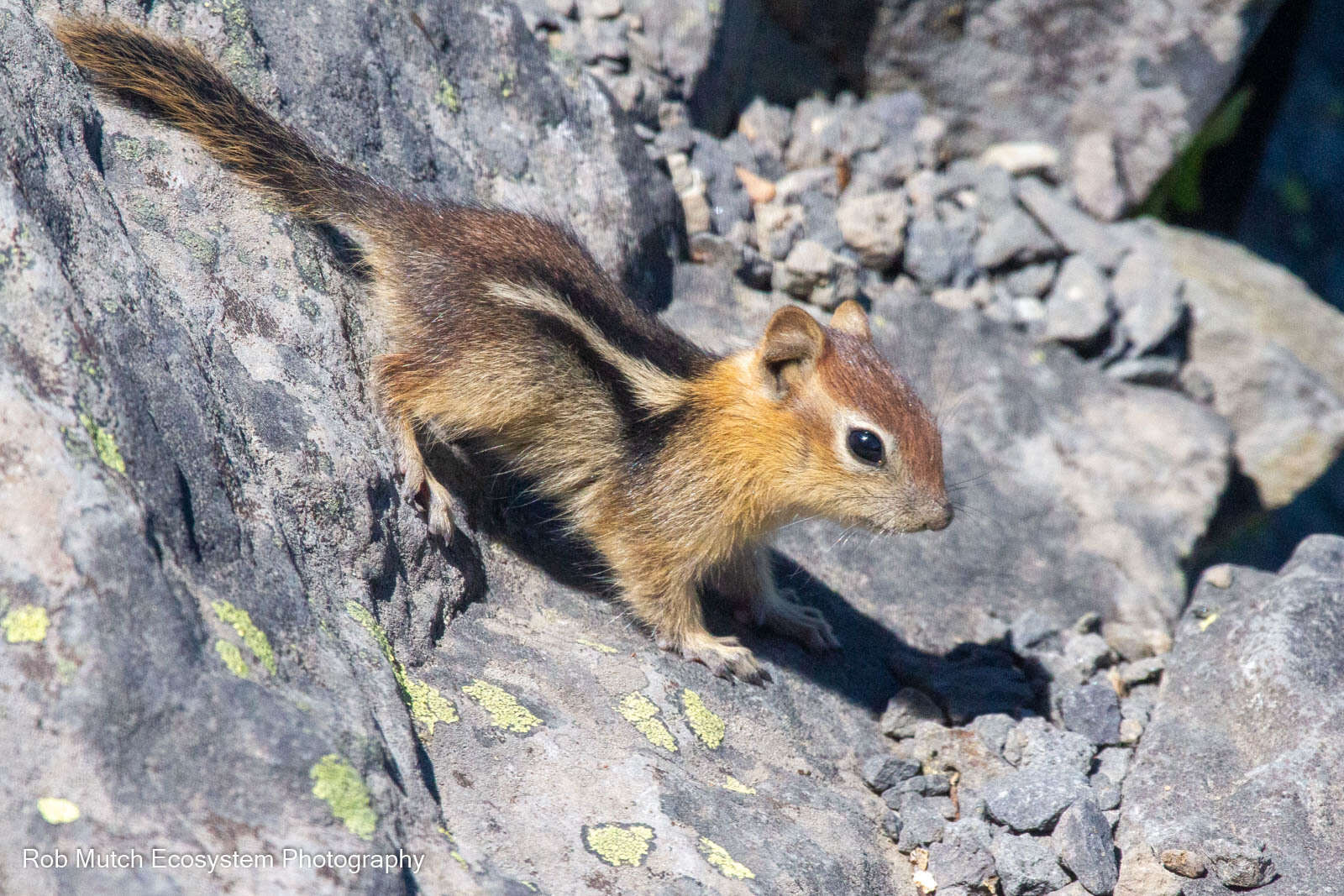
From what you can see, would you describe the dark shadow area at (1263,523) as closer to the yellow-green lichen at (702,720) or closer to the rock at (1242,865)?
the rock at (1242,865)

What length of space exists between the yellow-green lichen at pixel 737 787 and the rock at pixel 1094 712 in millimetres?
1826

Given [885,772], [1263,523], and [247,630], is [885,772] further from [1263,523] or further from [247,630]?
[1263,523]

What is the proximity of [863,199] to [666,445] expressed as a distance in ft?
11.4

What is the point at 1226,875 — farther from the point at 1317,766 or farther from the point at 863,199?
the point at 863,199

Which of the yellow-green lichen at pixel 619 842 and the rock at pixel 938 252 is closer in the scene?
the yellow-green lichen at pixel 619 842

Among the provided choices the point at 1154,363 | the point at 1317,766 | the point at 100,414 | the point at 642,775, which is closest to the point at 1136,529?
the point at 1154,363

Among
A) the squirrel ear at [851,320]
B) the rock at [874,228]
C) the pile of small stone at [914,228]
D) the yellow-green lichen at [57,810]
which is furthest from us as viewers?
the rock at [874,228]

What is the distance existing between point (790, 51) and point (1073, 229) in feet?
8.48

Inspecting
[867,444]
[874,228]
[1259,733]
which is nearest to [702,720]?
[867,444]

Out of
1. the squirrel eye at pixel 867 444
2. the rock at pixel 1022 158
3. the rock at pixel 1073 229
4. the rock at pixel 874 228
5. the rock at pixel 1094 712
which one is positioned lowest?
the rock at pixel 1094 712

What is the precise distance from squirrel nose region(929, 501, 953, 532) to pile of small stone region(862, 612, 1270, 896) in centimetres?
97

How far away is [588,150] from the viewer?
678 cm

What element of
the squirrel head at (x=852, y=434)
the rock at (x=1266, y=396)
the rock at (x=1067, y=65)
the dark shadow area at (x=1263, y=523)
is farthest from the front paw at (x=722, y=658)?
the rock at (x=1067, y=65)

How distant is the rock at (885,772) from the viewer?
5082 mm
